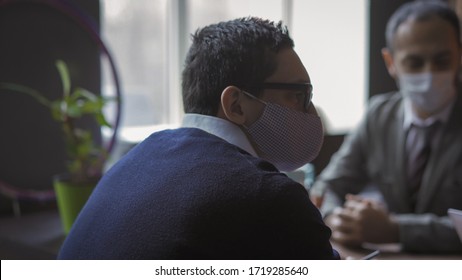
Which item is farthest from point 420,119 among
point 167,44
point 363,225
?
point 167,44

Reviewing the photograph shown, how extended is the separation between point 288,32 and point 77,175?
594 millimetres

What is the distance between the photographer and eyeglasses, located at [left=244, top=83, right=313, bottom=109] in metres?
0.63

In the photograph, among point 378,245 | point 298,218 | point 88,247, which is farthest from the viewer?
point 378,245

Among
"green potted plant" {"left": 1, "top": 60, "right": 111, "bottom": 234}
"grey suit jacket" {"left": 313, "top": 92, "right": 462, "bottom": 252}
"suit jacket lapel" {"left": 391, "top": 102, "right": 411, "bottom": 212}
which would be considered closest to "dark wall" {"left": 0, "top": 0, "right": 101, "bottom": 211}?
"green potted plant" {"left": 1, "top": 60, "right": 111, "bottom": 234}

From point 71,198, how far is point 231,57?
54 cm

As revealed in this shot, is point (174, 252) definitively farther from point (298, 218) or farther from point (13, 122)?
point (13, 122)

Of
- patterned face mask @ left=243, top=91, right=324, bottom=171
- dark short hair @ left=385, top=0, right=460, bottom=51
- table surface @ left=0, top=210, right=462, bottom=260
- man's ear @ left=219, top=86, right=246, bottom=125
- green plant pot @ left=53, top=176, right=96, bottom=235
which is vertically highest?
dark short hair @ left=385, top=0, right=460, bottom=51

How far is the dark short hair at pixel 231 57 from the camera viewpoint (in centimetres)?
63

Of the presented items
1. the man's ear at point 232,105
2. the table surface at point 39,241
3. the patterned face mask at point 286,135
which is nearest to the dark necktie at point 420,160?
the table surface at point 39,241

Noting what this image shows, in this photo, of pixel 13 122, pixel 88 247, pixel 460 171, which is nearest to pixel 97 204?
pixel 88 247

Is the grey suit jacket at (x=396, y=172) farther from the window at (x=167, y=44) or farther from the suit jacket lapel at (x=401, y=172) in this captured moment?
the window at (x=167, y=44)

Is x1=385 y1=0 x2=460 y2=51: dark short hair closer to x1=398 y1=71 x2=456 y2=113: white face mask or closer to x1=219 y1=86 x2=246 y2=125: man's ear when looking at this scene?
x1=398 y1=71 x2=456 y2=113: white face mask

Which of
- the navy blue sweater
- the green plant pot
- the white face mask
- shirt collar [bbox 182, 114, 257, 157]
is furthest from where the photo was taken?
the white face mask

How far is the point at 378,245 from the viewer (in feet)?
3.37
